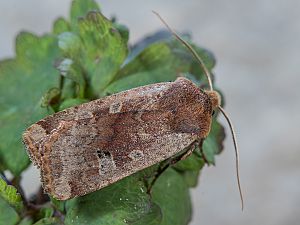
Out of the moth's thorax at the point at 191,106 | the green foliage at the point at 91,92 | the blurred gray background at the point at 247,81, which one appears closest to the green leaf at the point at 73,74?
the green foliage at the point at 91,92

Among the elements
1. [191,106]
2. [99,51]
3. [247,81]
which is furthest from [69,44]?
[247,81]

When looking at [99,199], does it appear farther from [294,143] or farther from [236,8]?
[236,8]

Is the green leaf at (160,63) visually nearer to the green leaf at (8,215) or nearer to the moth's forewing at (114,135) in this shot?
the moth's forewing at (114,135)

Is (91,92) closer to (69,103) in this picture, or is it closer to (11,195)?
(69,103)

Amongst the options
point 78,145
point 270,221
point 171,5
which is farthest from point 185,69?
point 171,5

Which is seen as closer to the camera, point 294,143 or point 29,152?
point 29,152

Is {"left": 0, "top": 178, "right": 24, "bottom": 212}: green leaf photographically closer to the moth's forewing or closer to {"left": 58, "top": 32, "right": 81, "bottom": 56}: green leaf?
the moth's forewing
